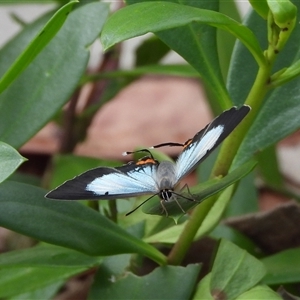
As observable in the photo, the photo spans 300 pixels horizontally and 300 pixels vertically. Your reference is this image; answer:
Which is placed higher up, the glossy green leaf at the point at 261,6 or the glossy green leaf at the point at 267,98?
the glossy green leaf at the point at 261,6

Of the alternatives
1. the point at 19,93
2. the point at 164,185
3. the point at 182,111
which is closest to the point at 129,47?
the point at 182,111

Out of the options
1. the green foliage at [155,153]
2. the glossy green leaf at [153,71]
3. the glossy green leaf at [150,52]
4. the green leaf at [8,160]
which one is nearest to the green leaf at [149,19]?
the green foliage at [155,153]

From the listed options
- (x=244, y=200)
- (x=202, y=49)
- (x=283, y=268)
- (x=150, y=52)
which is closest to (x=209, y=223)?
(x=283, y=268)

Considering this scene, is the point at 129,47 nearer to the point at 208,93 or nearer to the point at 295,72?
the point at 208,93

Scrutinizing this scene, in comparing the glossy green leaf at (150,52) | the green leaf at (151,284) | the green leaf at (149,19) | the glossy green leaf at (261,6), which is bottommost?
the green leaf at (151,284)

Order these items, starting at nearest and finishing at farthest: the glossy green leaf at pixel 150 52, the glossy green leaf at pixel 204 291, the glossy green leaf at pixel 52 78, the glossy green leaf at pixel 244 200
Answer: the glossy green leaf at pixel 204 291
the glossy green leaf at pixel 52 78
the glossy green leaf at pixel 244 200
the glossy green leaf at pixel 150 52

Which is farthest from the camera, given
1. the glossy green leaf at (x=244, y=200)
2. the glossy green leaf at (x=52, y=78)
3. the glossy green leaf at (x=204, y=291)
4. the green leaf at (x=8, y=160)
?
the glossy green leaf at (x=244, y=200)

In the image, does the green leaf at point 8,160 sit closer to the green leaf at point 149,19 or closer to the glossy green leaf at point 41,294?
the green leaf at point 149,19
